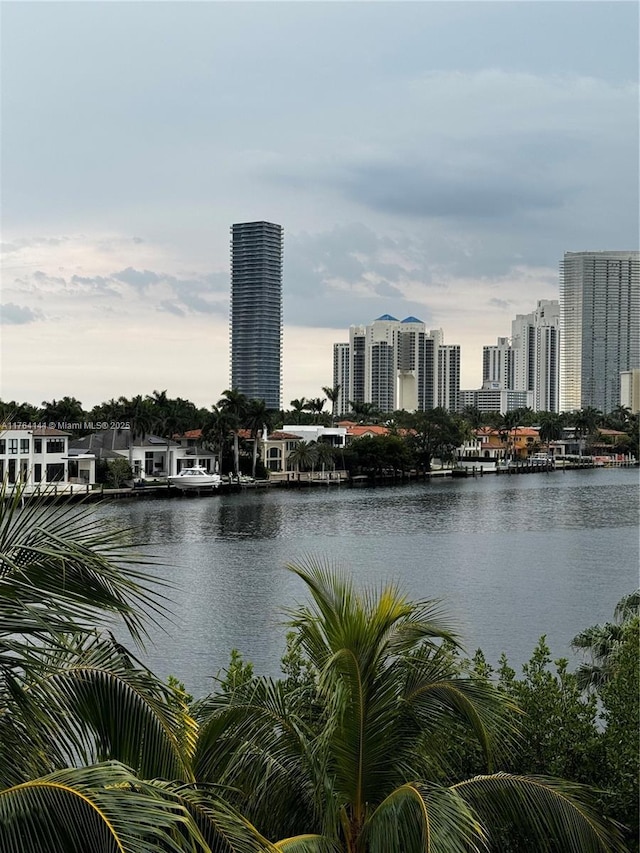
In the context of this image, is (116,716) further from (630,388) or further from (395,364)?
(630,388)

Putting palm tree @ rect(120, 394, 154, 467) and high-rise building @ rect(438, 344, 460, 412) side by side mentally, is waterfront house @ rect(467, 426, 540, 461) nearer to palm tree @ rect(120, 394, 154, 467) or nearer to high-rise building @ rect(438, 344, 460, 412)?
palm tree @ rect(120, 394, 154, 467)

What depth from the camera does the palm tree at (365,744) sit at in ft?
17.2

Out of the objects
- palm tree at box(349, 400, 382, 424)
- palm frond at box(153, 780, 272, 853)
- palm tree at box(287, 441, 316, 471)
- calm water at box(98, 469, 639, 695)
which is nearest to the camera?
palm frond at box(153, 780, 272, 853)

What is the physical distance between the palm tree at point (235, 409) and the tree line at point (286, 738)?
6351 cm

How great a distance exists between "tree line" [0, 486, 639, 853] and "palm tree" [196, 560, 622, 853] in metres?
0.01

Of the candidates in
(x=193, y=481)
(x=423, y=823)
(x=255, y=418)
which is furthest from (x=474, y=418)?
(x=423, y=823)

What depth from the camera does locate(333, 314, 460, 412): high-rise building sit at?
163 m

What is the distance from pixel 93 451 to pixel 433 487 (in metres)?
25.7

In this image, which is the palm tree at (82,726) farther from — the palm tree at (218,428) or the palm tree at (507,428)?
the palm tree at (507,428)

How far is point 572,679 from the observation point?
8.46 metres

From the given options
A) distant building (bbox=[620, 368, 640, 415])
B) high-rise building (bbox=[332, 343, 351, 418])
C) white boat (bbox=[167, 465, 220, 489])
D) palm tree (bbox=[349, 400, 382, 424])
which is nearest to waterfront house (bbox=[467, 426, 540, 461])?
palm tree (bbox=[349, 400, 382, 424])

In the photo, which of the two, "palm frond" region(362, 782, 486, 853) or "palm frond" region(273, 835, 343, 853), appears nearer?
"palm frond" region(362, 782, 486, 853)

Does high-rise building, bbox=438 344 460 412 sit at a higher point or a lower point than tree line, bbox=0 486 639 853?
higher

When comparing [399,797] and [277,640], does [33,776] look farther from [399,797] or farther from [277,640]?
[277,640]
